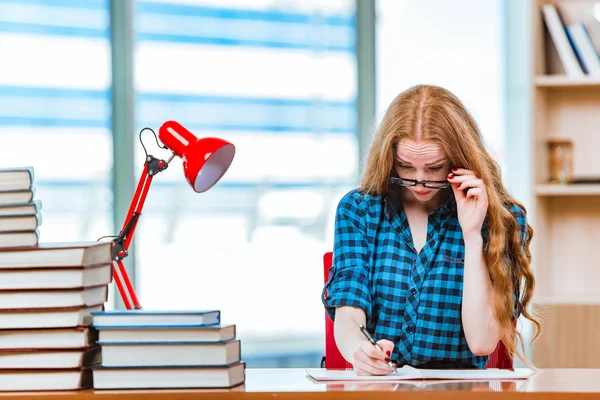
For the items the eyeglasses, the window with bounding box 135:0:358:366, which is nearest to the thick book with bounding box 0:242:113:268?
the eyeglasses

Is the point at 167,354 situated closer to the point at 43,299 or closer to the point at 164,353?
the point at 164,353

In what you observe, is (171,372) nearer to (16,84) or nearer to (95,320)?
(95,320)

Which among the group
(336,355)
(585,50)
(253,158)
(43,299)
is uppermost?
(585,50)

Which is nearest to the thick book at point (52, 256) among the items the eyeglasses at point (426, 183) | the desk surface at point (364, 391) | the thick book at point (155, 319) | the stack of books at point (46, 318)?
the stack of books at point (46, 318)

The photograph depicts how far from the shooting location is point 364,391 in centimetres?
135

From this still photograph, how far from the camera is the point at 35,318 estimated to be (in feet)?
4.74

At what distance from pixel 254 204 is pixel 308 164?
0.31 m

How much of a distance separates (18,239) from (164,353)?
34 centimetres

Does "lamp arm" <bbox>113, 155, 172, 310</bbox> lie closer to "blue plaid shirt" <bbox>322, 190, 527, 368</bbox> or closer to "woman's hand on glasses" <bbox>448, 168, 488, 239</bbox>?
"blue plaid shirt" <bbox>322, 190, 527, 368</bbox>

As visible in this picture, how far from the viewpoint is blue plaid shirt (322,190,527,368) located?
73.4 inches

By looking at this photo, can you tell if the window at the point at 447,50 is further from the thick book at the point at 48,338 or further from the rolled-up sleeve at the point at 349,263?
the thick book at the point at 48,338

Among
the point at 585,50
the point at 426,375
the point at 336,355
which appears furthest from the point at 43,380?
the point at 585,50

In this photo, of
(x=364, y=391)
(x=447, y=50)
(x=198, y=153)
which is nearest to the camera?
(x=364, y=391)

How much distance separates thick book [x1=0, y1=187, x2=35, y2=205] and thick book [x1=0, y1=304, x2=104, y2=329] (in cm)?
20
